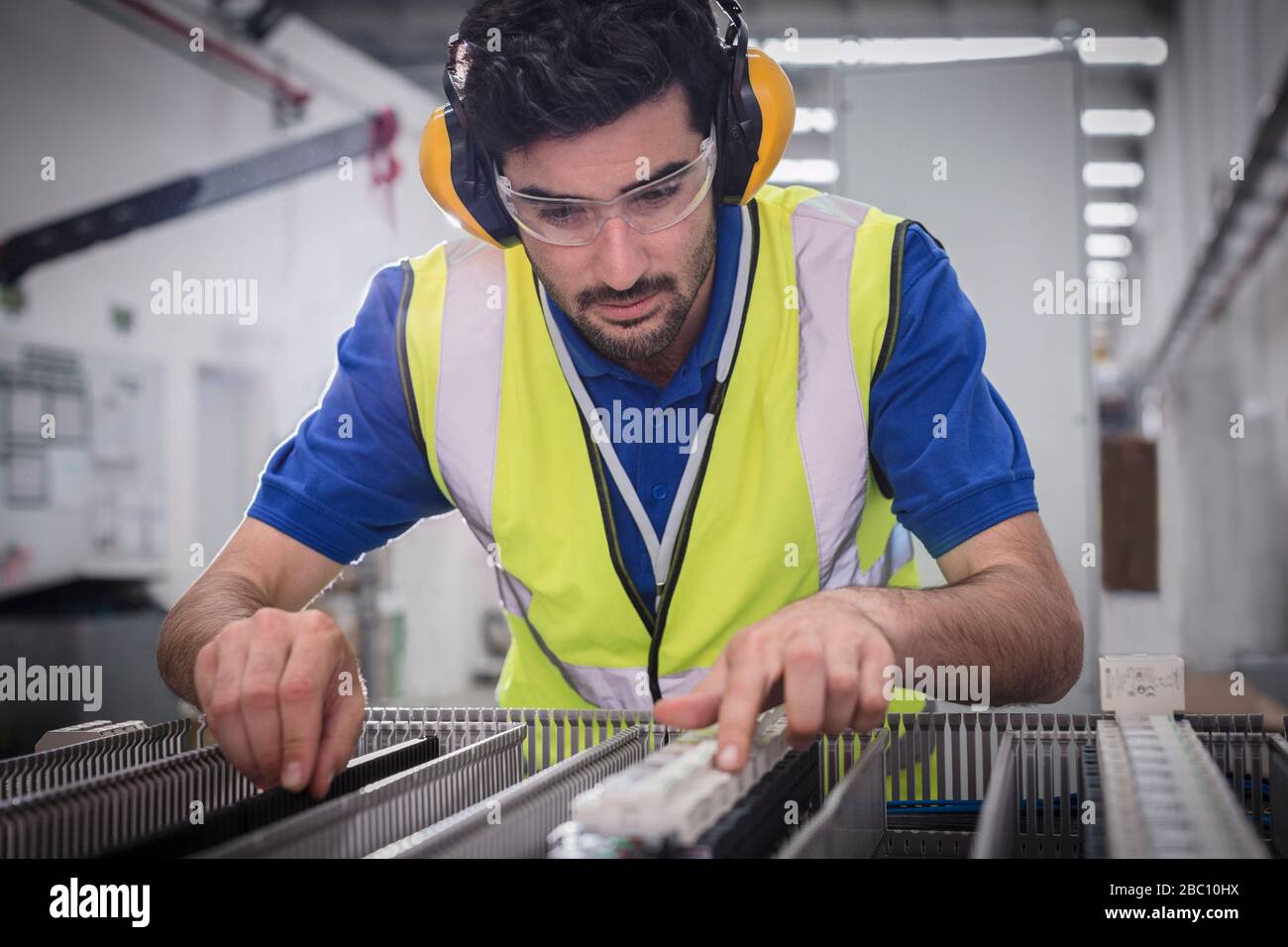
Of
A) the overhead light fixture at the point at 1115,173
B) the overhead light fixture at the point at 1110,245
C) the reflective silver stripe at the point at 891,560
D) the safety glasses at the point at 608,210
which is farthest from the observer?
the overhead light fixture at the point at 1110,245

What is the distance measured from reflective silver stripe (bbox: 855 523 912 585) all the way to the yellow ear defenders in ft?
1.66

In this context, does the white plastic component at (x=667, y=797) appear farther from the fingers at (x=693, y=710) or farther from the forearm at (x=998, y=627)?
the forearm at (x=998, y=627)

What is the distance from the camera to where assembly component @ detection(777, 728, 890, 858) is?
0.58 meters

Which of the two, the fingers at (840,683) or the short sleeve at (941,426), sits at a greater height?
the short sleeve at (941,426)

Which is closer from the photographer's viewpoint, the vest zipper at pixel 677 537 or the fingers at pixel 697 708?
the fingers at pixel 697 708

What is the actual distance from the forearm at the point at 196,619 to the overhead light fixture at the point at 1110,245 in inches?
479

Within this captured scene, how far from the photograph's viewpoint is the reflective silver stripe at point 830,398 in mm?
1292

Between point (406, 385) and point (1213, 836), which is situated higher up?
point (406, 385)

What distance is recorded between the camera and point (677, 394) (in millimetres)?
1353

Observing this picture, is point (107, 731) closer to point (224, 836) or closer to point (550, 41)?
point (224, 836)

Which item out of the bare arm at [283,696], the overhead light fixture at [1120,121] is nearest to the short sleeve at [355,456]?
the bare arm at [283,696]

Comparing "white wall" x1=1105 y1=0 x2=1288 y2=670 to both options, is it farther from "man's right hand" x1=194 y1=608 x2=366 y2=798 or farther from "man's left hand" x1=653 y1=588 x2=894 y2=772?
"man's right hand" x1=194 y1=608 x2=366 y2=798
